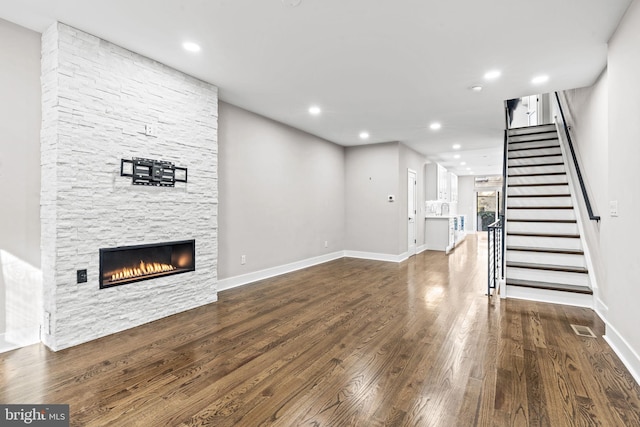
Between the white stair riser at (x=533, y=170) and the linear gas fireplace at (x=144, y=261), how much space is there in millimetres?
5630

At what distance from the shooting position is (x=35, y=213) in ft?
9.09

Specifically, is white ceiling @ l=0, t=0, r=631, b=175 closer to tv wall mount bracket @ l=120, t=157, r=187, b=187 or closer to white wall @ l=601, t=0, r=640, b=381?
white wall @ l=601, t=0, r=640, b=381

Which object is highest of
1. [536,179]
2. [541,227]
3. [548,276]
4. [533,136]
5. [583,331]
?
[533,136]

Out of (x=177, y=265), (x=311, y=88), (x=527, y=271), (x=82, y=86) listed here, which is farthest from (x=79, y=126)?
(x=527, y=271)

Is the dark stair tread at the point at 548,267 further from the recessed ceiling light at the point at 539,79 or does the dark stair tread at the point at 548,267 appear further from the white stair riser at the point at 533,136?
the white stair riser at the point at 533,136

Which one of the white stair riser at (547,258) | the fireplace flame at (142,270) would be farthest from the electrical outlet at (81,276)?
the white stair riser at (547,258)

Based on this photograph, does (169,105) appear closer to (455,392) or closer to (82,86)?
(82,86)

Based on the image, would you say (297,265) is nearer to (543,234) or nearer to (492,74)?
(543,234)

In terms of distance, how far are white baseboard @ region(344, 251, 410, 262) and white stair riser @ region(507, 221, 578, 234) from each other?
8.55 feet

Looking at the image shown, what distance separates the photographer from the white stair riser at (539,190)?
16.4 feet

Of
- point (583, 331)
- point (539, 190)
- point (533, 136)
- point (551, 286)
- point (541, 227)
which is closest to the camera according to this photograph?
point (583, 331)

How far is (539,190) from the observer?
5.19m

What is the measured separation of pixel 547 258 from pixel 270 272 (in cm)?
430

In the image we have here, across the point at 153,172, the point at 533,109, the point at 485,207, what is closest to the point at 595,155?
the point at 153,172
